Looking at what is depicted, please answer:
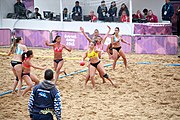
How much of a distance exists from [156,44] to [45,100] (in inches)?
526

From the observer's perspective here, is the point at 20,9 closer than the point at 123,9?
No

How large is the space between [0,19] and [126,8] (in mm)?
8341

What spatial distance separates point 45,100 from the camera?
7875 millimetres

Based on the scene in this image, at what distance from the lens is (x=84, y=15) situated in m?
24.7

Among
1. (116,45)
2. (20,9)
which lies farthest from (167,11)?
(20,9)

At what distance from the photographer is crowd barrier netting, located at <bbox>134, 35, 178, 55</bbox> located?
2019 cm

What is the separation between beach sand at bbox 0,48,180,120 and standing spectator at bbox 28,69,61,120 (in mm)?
2705

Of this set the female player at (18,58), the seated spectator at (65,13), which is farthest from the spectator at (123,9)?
the female player at (18,58)

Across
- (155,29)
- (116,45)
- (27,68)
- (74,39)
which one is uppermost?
(155,29)

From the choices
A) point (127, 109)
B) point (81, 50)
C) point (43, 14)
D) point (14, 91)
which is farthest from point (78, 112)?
point (43, 14)

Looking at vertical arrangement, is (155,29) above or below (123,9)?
below

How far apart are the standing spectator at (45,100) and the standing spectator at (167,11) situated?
14806mm

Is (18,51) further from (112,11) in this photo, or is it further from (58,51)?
(112,11)

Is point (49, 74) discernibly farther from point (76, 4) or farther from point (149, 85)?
point (76, 4)
